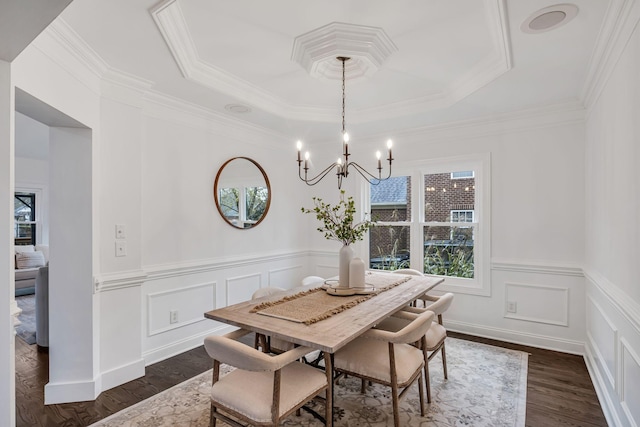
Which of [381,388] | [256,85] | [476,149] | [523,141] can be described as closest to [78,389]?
[381,388]

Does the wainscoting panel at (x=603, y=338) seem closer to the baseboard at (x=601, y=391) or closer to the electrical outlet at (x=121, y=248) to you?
the baseboard at (x=601, y=391)

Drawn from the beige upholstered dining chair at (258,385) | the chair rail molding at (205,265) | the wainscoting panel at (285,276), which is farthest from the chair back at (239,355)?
the wainscoting panel at (285,276)

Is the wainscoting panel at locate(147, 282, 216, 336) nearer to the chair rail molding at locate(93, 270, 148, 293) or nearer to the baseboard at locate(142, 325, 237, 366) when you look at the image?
the baseboard at locate(142, 325, 237, 366)

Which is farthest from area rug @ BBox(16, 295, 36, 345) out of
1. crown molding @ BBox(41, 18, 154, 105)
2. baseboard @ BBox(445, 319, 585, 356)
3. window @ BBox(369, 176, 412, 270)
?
baseboard @ BBox(445, 319, 585, 356)

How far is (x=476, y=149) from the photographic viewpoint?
12.4 feet

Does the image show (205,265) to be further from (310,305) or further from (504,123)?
(504,123)

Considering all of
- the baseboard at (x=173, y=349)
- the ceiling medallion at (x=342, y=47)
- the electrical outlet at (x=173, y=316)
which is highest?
the ceiling medallion at (x=342, y=47)

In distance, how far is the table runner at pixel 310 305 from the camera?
203 cm

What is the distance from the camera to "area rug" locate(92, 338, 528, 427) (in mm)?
2217

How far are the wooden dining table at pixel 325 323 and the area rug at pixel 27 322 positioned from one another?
2.72 m

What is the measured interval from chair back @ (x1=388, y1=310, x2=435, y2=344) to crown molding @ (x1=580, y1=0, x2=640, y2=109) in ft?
6.23

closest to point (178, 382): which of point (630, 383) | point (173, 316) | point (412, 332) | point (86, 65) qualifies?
point (173, 316)

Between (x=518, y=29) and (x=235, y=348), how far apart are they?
2.46 m

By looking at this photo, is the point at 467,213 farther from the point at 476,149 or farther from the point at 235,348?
the point at 235,348
